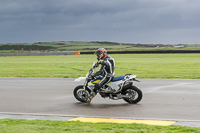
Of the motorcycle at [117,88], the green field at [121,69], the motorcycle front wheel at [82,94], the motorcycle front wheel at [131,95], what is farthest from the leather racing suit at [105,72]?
the green field at [121,69]

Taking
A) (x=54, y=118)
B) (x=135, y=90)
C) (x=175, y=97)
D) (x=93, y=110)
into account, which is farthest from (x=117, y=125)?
(x=175, y=97)

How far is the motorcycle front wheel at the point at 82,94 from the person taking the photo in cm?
1129

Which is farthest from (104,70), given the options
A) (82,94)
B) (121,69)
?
(121,69)

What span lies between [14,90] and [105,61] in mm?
5935

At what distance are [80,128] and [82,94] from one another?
13.8 feet

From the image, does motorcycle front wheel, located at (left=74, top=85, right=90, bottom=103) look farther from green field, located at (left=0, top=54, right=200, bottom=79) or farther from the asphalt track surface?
green field, located at (left=0, top=54, right=200, bottom=79)

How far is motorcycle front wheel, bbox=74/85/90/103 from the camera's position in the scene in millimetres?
11289

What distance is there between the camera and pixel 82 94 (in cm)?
1143

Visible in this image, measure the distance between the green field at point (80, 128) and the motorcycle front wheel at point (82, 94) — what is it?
10.8 feet

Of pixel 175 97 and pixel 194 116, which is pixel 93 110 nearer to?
pixel 194 116

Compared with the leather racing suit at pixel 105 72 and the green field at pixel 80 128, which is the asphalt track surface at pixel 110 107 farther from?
the green field at pixel 80 128

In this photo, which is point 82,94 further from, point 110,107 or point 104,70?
point 110,107

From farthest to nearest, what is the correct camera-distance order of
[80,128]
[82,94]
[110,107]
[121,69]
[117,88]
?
[121,69] < [82,94] < [117,88] < [110,107] < [80,128]

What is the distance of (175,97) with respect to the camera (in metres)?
12.5
